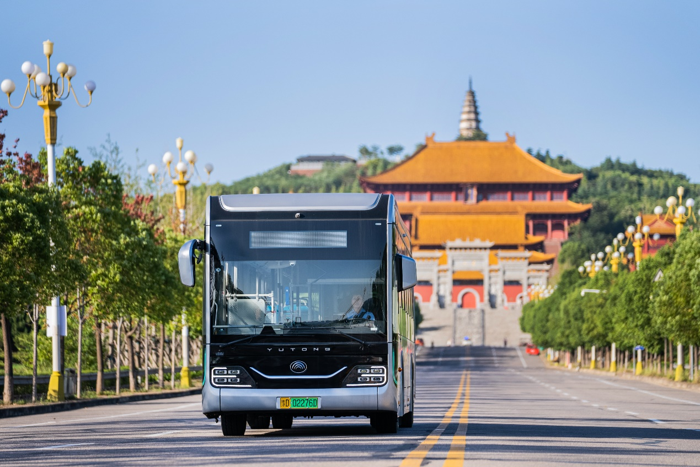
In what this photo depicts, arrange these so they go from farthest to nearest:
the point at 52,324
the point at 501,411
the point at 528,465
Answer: the point at 52,324 → the point at 501,411 → the point at 528,465

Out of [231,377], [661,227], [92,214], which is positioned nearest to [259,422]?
[231,377]

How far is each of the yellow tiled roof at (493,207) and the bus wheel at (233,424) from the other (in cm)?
11919

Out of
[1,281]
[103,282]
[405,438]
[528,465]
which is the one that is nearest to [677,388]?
[103,282]

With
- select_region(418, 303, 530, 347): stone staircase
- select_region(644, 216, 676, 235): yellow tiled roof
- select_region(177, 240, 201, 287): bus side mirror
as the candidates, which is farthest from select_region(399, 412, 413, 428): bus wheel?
select_region(644, 216, 676, 235): yellow tiled roof

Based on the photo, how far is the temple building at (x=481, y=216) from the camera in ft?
434

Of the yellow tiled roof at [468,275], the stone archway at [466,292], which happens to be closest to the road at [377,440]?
the yellow tiled roof at [468,275]

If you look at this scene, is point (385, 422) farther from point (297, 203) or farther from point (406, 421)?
point (297, 203)

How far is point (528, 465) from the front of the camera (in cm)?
1091

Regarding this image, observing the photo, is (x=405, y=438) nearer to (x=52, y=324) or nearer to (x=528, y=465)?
(x=528, y=465)

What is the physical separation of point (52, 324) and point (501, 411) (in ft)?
36.6

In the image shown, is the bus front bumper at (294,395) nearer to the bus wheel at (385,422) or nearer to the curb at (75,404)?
the bus wheel at (385,422)

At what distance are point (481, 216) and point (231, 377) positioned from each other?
12361 cm

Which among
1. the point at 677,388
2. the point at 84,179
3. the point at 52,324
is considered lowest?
the point at 677,388

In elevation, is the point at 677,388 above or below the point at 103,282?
below
